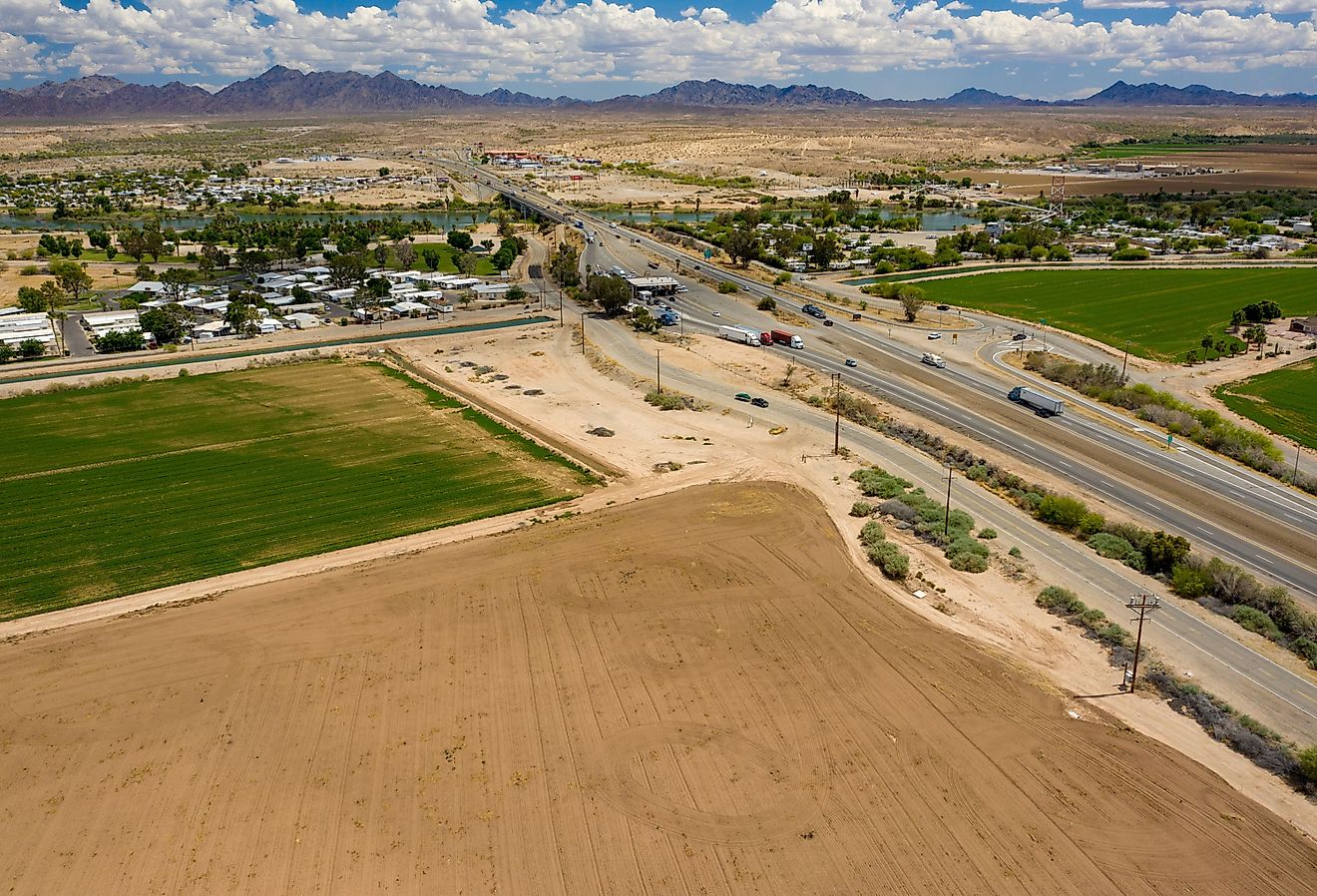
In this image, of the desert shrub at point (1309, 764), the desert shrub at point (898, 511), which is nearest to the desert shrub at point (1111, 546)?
the desert shrub at point (898, 511)

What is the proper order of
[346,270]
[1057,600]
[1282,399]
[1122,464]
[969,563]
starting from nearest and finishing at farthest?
[1057,600] < [969,563] < [1122,464] < [1282,399] < [346,270]

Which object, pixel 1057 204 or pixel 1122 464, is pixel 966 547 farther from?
pixel 1057 204

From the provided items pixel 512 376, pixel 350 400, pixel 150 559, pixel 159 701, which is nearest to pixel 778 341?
pixel 512 376

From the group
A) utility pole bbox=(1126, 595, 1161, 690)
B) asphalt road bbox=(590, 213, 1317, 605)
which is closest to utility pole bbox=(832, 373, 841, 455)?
asphalt road bbox=(590, 213, 1317, 605)

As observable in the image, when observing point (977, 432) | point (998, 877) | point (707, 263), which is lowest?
point (998, 877)

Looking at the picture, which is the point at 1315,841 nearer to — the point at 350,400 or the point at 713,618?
the point at 713,618

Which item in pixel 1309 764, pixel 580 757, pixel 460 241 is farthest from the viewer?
pixel 460 241

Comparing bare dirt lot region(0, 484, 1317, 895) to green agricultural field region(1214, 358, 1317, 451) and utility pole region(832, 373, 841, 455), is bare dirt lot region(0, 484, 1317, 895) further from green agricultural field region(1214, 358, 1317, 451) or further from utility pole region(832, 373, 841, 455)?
green agricultural field region(1214, 358, 1317, 451)

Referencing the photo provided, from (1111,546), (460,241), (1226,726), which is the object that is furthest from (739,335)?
(460,241)
